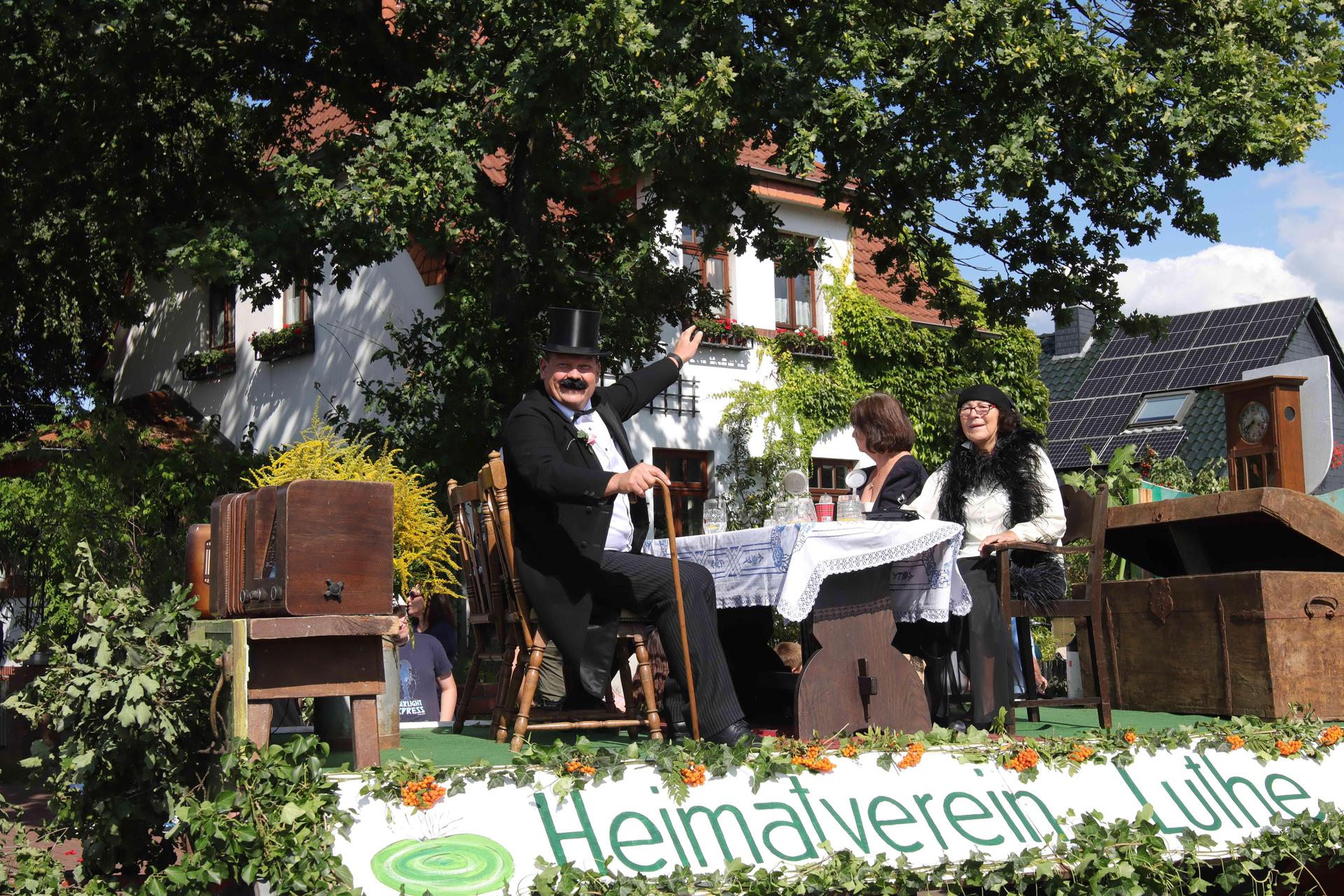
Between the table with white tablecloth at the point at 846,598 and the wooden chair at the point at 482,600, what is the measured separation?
866 mm

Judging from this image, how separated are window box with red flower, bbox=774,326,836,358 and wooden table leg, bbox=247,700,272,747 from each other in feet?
44.1

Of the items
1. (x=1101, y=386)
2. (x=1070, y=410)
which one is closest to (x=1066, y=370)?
(x=1101, y=386)

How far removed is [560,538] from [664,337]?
1169 cm

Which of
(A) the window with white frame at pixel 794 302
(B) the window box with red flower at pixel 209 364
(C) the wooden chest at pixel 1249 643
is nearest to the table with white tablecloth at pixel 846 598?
(C) the wooden chest at pixel 1249 643

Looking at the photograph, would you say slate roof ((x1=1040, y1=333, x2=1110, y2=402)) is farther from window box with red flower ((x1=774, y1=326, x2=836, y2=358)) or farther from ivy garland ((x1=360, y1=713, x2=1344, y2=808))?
ivy garland ((x1=360, y1=713, x2=1344, y2=808))

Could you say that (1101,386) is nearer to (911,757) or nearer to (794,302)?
(794,302)

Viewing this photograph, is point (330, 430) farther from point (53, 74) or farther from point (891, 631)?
point (891, 631)

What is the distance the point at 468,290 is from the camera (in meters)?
12.6

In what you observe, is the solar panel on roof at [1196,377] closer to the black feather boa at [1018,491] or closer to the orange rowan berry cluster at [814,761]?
the black feather boa at [1018,491]

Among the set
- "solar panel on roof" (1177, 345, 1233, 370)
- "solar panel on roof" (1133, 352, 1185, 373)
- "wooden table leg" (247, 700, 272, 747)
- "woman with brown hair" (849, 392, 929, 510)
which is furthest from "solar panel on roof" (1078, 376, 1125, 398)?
"wooden table leg" (247, 700, 272, 747)

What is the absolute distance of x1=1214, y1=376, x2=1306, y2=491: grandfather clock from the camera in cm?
815

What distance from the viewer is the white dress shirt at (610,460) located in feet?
17.2

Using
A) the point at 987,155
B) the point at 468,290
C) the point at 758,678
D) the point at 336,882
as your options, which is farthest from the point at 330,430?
the point at 336,882

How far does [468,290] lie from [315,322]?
16.9 ft
